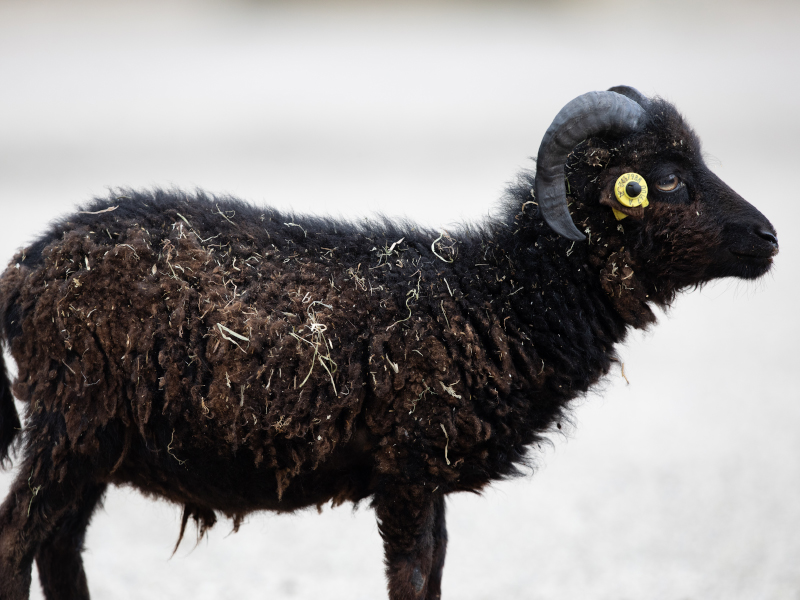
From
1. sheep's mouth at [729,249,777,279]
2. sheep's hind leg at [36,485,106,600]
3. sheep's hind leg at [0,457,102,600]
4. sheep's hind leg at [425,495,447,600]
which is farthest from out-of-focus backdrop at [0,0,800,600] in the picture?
sheep's hind leg at [0,457,102,600]

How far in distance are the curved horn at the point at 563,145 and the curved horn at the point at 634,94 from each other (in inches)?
14.2

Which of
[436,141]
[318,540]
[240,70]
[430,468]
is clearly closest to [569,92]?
[436,141]

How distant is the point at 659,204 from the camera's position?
439 cm

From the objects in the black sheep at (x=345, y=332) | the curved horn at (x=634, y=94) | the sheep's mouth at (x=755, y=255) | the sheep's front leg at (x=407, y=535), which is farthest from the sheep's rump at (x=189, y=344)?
the sheep's mouth at (x=755, y=255)

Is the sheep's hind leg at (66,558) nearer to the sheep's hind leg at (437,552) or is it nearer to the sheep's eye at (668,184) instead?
the sheep's hind leg at (437,552)

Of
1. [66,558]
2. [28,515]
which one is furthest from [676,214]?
[66,558]

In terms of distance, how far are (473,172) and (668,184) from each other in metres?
17.6

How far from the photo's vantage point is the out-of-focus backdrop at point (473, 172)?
6.74 m

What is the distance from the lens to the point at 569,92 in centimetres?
2609

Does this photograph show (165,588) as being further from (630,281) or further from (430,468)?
(630,281)

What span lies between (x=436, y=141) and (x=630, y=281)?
21.6 meters

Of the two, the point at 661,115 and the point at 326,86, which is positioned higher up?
the point at 326,86

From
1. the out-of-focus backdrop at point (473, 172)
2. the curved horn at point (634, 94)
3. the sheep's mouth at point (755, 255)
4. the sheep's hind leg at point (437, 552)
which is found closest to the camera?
the sheep's mouth at point (755, 255)

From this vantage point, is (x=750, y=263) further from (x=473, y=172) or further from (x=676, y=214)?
(x=473, y=172)
